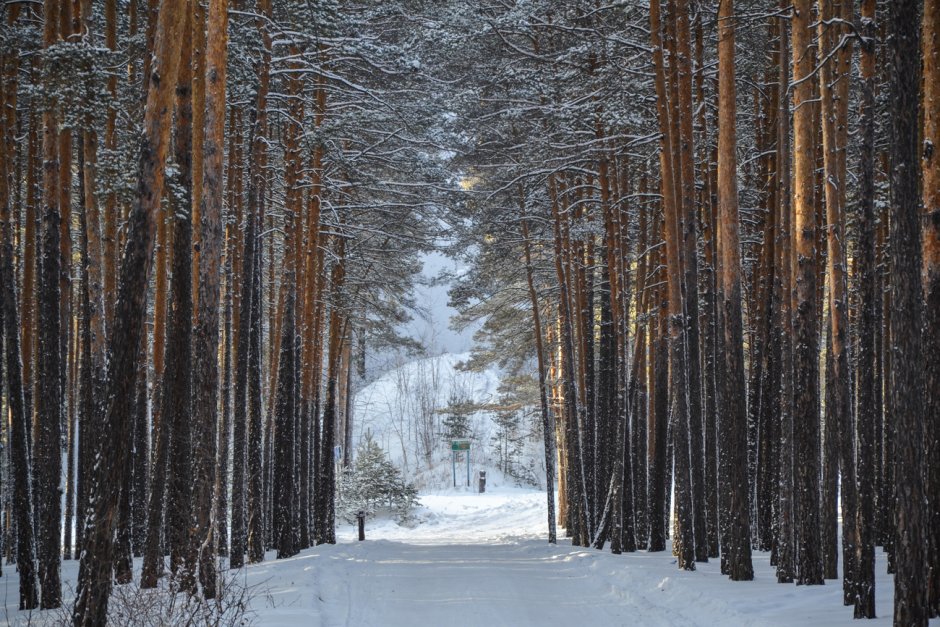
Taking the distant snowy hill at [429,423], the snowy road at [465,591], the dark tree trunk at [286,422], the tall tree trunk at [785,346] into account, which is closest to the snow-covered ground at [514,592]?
the snowy road at [465,591]

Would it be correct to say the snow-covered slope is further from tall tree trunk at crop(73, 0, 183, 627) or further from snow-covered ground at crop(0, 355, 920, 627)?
tall tree trunk at crop(73, 0, 183, 627)

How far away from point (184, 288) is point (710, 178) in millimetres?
10595

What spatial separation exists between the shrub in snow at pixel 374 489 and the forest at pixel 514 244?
10.5 m

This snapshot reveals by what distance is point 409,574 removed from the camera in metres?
14.4

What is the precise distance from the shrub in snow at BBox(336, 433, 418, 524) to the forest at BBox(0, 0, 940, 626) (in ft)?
34.6

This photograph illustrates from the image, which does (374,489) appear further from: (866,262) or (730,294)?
(866,262)

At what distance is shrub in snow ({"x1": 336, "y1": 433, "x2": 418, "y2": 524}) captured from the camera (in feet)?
105

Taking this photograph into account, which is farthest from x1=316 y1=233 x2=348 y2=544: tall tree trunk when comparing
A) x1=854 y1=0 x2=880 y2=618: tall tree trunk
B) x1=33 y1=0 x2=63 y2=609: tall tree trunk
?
x1=854 y1=0 x2=880 y2=618: tall tree trunk

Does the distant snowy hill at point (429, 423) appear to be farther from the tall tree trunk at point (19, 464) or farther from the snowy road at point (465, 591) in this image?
the tall tree trunk at point (19, 464)

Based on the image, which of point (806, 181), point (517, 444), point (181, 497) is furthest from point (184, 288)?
point (517, 444)

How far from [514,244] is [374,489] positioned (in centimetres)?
1441

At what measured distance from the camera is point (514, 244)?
2214 cm

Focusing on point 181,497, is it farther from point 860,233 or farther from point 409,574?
point 860,233

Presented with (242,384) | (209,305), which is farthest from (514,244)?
(209,305)
